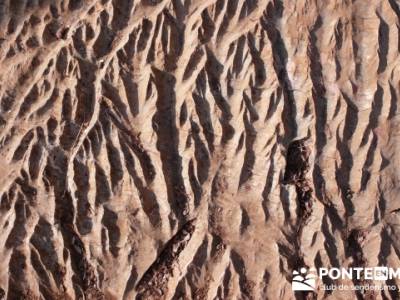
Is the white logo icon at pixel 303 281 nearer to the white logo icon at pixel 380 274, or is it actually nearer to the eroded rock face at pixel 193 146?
the eroded rock face at pixel 193 146

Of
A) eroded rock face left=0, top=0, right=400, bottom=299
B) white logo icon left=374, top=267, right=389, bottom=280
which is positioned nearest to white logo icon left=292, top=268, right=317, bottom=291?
eroded rock face left=0, top=0, right=400, bottom=299

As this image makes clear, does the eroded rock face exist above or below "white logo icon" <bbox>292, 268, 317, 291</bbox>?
above

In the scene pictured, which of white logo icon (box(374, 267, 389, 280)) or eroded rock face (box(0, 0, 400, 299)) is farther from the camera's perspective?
white logo icon (box(374, 267, 389, 280))

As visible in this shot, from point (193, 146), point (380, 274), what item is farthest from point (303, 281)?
point (193, 146)

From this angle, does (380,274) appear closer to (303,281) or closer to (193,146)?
(303,281)

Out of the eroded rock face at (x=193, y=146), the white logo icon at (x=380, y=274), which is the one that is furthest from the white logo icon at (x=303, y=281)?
the white logo icon at (x=380, y=274)

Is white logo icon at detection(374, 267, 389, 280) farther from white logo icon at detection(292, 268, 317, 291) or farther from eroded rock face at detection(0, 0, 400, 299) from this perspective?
white logo icon at detection(292, 268, 317, 291)

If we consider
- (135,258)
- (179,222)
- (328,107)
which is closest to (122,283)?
(135,258)
